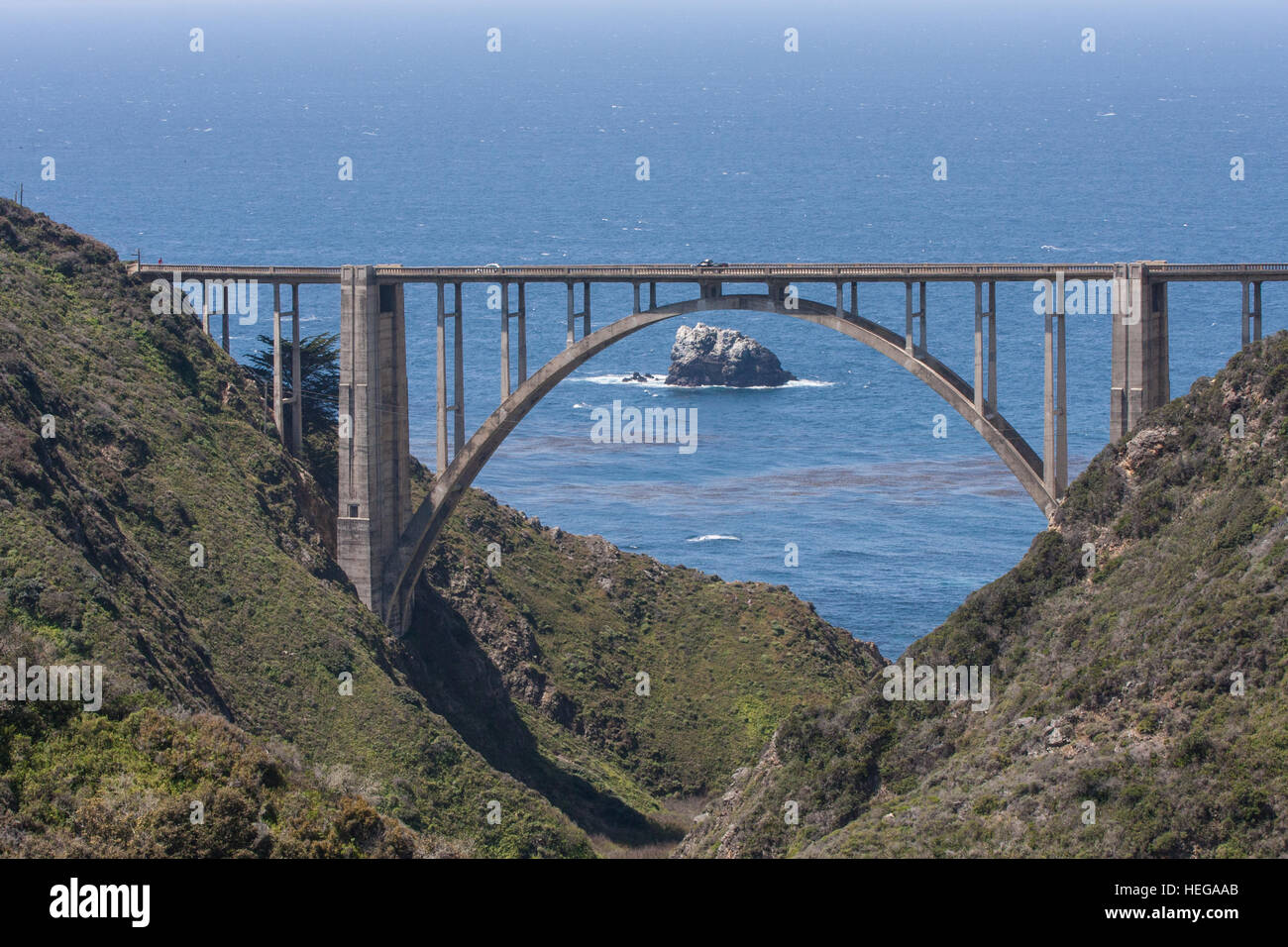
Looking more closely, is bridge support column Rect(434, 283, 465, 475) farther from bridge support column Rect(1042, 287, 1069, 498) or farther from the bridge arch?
bridge support column Rect(1042, 287, 1069, 498)

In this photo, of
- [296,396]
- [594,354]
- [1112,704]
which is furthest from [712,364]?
[1112,704]

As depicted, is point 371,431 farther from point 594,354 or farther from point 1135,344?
point 1135,344

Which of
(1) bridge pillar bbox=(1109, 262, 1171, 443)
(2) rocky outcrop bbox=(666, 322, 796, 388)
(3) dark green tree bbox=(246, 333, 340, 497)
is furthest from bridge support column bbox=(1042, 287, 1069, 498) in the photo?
(2) rocky outcrop bbox=(666, 322, 796, 388)

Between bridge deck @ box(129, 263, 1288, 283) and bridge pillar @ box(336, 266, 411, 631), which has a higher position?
bridge deck @ box(129, 263, 1288, 283)

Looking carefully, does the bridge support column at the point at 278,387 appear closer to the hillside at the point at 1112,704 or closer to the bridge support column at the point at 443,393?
the bridge support column at the point at 443,393

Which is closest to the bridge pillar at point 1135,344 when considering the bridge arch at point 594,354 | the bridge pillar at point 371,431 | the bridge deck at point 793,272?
the bridge deck at point 793,272
